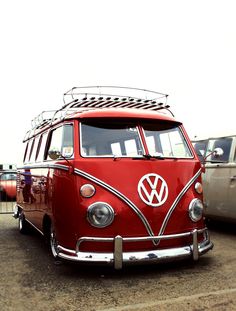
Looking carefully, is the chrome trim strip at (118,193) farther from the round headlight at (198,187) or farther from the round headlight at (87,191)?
the round headlight at (198,187)

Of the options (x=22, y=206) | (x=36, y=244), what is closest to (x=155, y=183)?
(x=36, y=244)

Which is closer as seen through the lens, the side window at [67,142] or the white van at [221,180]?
the side window at [67,142]

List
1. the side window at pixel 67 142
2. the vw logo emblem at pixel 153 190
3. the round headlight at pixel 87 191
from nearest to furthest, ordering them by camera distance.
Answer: the round headlight at pixel 87 191 < the vw logo emblem at pixel 153 190 < the side window at pixel 67 142

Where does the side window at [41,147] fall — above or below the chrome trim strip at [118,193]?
above

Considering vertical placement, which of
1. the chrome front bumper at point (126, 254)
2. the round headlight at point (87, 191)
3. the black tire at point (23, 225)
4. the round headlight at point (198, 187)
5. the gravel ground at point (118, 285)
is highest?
the round headlight at point (87, 191)

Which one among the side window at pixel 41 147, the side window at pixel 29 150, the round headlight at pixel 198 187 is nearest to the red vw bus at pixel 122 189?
the round headlight at pixel 198 187

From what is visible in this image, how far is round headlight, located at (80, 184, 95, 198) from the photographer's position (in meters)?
5.22

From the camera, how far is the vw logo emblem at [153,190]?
5.38m

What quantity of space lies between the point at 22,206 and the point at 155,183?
431cm

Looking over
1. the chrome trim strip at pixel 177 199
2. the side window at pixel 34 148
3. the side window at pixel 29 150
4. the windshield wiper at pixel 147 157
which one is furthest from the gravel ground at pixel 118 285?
the side window at pixel 29 150

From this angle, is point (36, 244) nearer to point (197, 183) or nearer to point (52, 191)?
point (52, 191)

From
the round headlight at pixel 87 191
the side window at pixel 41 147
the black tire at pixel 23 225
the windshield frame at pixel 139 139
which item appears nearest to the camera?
the round headlight at pixel 87 191

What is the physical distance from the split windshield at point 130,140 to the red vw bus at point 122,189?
0.01 meters

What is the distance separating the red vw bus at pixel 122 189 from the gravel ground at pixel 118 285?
289 millimetres
